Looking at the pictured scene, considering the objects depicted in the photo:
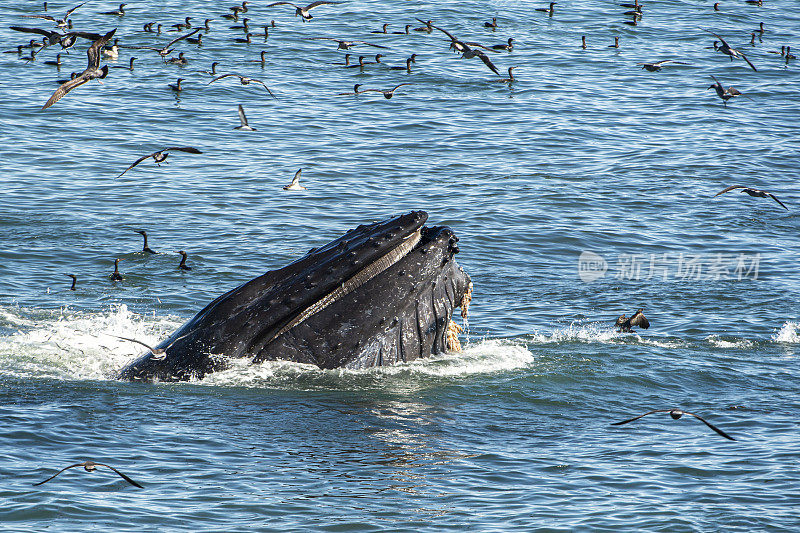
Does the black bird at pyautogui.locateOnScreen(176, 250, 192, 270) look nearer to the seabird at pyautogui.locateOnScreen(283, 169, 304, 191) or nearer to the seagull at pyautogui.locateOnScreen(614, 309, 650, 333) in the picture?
the seabird at pyautogui.locateOnScreen(283, 169, 304, 191)

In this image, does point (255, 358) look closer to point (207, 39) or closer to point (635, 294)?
point (635, 294)

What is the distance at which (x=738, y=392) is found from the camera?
1112 cm

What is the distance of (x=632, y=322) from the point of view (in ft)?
43.4

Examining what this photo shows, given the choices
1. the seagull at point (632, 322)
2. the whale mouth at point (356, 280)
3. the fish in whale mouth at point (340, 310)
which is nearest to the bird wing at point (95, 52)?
the fish in whale mouth at point (340, 310)

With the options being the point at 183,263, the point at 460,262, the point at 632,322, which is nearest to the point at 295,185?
the point at 460,262

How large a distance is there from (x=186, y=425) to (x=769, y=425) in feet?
17.3

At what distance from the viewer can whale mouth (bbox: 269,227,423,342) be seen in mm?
9531

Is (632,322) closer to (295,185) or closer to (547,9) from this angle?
(295,185)

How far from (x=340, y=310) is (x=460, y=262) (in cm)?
741

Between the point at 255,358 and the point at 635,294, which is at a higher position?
the point at 255,358

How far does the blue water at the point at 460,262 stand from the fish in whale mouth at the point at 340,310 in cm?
26

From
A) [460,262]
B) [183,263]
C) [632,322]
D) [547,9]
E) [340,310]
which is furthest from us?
[547,9]

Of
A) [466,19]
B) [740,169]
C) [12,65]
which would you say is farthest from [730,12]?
[12,65]

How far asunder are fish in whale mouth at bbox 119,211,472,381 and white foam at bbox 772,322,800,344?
5283 mm
